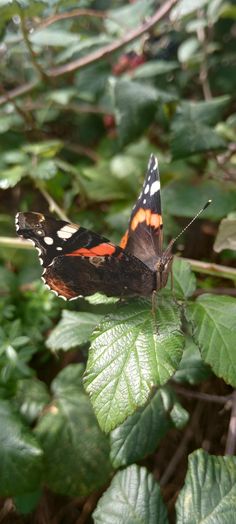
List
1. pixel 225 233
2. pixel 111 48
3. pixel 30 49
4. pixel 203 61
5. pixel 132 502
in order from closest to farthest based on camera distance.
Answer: pixel 132 502
pixel 225 233
pixel 30 49
pixel 111 48
pixel 203 61

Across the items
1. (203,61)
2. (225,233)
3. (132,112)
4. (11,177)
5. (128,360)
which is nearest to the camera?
(128,360)

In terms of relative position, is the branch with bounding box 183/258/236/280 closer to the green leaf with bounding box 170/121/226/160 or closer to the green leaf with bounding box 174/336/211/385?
the green leaf with bounding box 174/336/211/385

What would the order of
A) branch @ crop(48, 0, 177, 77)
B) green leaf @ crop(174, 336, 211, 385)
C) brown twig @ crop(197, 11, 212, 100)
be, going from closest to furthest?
green leaf @ crop(174, 336, 211, 385) < branch @ crop(48, 0, 177, 77) < brown twig @ crop(197, 11, 212, 100)

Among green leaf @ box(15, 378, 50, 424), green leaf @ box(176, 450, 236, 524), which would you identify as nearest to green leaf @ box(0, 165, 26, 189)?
green leaf @ box(15, 378, 50, 424)

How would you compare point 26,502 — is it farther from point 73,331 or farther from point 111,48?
point 111,48

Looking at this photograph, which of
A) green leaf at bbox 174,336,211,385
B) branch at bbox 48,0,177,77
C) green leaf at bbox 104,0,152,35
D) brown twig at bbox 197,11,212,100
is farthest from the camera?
brown twig at bbox 197,11,212,100

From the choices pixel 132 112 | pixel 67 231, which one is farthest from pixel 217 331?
pixel 132 112

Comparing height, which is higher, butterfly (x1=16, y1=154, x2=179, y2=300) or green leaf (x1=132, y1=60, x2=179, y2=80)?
green leaf (x1=132, y1=60, x2=179, y2=80)
